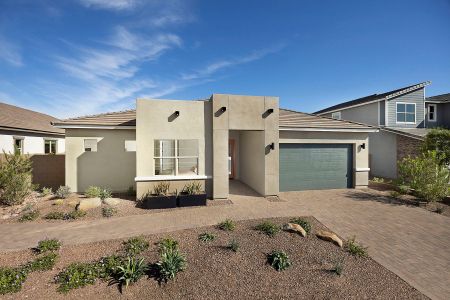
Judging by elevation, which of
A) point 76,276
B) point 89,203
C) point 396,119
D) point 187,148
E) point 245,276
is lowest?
point 245,276

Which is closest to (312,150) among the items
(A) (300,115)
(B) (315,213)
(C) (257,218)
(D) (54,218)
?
(A) (300,115)

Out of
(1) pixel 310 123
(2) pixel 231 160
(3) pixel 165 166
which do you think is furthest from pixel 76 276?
(1) pixel 310 123

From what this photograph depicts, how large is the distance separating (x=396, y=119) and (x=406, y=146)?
4.33 meters

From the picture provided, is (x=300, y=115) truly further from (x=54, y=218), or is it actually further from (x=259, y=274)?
(x=54, y=218)

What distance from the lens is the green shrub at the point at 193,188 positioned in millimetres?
10339

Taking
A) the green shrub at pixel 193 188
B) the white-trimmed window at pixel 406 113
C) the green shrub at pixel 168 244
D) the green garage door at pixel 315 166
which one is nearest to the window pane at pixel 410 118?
the white-trimmed window at pixel 406 113

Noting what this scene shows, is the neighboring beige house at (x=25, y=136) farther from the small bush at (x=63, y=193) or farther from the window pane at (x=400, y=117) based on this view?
the window pane at (x=400, y=117)

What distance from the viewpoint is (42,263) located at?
17.3ft

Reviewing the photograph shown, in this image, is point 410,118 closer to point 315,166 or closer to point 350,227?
point 315,166

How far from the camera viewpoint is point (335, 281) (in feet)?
16.2

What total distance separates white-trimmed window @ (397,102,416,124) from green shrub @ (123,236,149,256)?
2307 centimetres

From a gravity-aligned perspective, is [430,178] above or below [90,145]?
below

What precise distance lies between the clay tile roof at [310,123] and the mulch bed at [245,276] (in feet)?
25.3

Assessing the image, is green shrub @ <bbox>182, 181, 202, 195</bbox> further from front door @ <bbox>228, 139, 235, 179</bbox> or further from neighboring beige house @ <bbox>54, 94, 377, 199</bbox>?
front door @ <bbox>228, 139, 235, 179</bbox>
